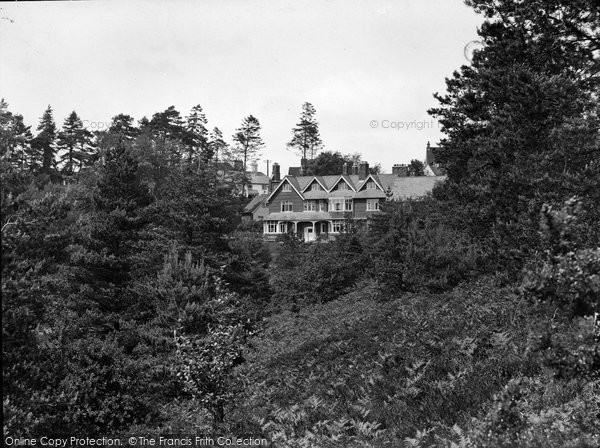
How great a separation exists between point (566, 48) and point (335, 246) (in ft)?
96.0

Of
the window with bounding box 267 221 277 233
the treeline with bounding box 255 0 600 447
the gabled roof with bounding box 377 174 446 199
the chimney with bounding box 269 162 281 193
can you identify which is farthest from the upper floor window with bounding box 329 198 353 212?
the treeline with bounding box 255 0 600 447

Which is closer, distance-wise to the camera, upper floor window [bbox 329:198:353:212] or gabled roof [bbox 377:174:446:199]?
gabled roof [bbox 377:174:446:199]

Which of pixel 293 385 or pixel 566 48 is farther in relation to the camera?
pixel 293 385

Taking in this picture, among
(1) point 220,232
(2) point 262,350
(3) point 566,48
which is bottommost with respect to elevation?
(2) point 262,350

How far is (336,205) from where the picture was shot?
68688 mm

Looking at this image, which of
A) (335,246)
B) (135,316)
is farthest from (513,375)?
(335,246)

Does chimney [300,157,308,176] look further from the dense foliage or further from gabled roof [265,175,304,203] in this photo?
the dense foliage

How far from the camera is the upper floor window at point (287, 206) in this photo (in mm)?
69625

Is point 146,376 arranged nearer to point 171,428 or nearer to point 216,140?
point 171,428

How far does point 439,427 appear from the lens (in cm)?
1113

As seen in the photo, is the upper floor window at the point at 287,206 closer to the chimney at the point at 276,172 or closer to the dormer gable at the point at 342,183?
the dormer gable at the point at 342,183

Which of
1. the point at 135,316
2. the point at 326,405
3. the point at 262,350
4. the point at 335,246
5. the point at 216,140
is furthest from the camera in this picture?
the point at 216,140

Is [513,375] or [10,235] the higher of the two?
[10,235]

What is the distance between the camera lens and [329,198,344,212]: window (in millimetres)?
68312
